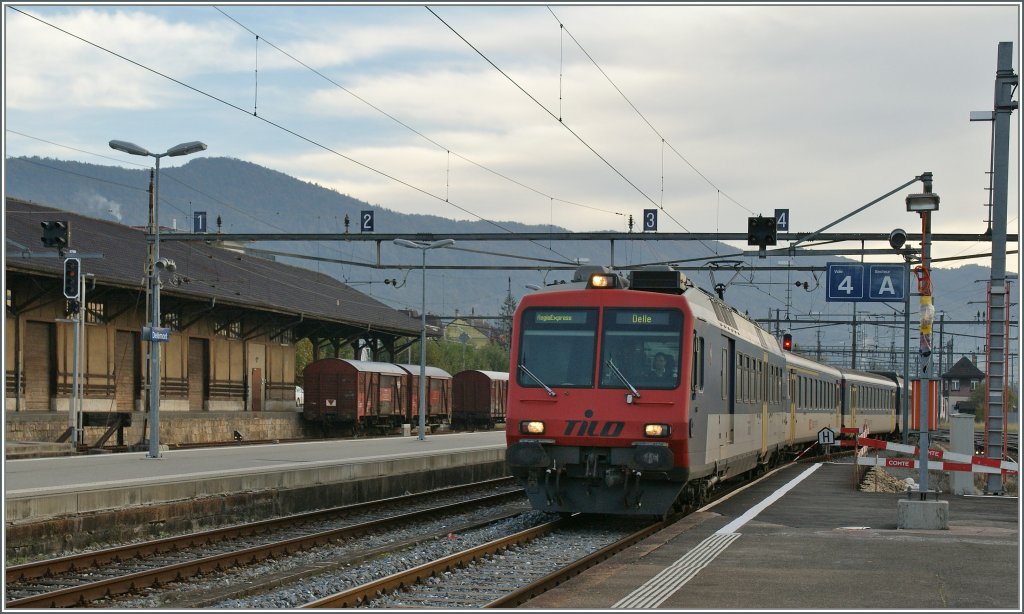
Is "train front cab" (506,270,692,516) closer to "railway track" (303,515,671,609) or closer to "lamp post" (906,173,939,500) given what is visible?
"railway track" (303,515,671,609)

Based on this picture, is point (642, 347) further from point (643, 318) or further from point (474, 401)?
point (474, 401)

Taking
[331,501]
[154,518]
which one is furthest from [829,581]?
[331,501]

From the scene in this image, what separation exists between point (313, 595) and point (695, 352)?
699 cm

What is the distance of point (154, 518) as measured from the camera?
57.3 ft

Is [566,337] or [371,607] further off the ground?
[566,337]

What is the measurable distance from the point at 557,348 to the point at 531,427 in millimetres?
1118

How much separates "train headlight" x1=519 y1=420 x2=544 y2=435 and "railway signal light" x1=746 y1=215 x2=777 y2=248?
12407mm

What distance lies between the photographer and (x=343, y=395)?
2012 inches

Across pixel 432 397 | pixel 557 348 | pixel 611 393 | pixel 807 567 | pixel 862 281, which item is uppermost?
pixel 862 281

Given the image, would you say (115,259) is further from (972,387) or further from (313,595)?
(972,387)

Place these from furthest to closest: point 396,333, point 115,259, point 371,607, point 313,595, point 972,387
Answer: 1. point 972,387
2. point 396,333
3. point 115,259
4. point 313,595
5. point 371,607

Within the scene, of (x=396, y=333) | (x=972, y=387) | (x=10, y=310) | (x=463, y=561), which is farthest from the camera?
(x=972, y=387)

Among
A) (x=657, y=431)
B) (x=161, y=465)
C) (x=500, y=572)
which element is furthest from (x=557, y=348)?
(x=161, y=465)

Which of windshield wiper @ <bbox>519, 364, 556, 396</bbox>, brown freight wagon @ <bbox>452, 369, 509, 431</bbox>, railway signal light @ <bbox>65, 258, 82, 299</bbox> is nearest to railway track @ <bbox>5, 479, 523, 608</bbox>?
windshield wiper @ <bbox>519, 364, 556, 396</bbox>
